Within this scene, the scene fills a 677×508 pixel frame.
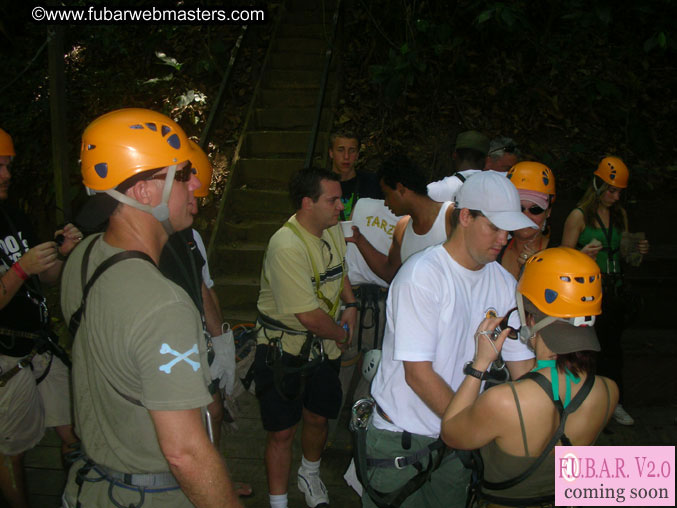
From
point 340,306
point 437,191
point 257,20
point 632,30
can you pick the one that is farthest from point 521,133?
point 340,306

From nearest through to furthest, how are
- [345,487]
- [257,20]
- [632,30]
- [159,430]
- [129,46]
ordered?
1. [159,430]
2. [345,487]
3. [257,20]
4. [632,30]
5. [129,46]

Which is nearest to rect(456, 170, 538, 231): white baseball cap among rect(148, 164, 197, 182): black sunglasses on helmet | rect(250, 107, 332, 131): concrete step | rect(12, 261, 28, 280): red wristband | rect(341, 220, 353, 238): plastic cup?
rect(148, 164, 197, 182): black sunglasses on helmet

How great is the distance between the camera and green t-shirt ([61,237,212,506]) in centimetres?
168

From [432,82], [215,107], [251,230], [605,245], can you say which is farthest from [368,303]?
[432,82]

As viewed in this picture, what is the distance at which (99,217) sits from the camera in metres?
1.90

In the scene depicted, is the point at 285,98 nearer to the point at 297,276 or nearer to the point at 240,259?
the point at 240,259

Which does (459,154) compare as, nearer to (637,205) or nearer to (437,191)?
(437,191)

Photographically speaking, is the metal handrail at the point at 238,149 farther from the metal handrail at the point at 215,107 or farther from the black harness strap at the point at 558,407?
the black harness strap at the point at 558,407

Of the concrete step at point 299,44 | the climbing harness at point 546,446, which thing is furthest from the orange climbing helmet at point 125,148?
the concrete step at point 299,44

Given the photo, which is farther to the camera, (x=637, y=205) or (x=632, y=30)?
(x=632, y=30)

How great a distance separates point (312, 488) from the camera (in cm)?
395

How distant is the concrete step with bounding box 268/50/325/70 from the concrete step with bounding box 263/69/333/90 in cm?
17

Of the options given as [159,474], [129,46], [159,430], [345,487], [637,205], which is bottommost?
[345,487]

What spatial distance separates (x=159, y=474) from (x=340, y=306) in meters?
2.52
